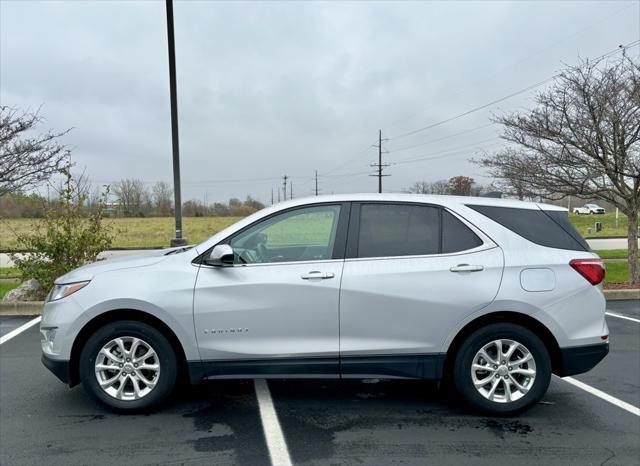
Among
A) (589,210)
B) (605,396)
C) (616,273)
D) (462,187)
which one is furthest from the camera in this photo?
(589,210)

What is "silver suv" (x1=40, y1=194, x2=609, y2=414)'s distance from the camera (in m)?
3.49

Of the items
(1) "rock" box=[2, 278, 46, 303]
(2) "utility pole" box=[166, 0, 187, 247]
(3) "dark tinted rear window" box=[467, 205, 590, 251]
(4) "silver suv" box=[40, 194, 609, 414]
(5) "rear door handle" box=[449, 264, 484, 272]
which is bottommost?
(1) "rock" box=[2, 278, 46, 303]

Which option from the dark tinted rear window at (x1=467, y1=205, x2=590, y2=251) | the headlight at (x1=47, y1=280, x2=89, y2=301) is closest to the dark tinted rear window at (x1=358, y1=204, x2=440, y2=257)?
the dark tinted rear window at (x1=467, y1=205, x2=590, y2=251)

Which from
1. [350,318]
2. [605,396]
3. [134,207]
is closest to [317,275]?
[350,318]

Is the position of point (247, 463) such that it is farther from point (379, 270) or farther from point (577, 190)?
point (577, 190)

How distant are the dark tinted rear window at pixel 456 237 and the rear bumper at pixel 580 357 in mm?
1069

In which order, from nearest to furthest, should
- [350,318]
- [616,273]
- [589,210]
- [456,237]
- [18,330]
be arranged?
[350,318], [456,237], [18,330], [616,273], [589,210]

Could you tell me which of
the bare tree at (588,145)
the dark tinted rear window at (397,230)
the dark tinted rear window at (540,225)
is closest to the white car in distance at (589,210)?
the bare tree at (588,145)

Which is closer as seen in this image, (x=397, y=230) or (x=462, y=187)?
(x=397, y=230)

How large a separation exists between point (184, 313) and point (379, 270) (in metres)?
1.53

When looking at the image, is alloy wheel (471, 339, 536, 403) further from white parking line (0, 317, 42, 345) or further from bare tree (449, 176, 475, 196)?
bare tree (449, 176, 475, 196)

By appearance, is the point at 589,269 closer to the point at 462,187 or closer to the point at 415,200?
the point at 415,200

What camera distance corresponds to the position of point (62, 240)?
7.96 meters

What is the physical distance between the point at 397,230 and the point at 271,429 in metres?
1.79
